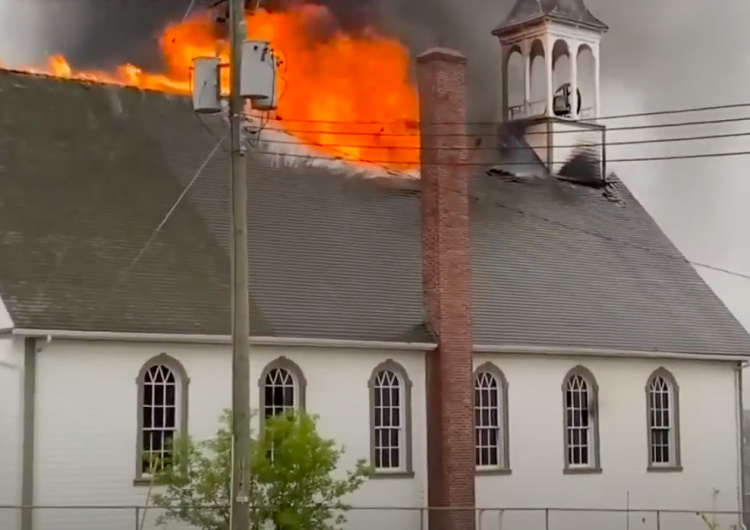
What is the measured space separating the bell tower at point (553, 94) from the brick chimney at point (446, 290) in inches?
315

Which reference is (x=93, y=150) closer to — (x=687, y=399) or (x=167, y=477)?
(x=167, y=477)

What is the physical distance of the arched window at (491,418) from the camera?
3105 cm

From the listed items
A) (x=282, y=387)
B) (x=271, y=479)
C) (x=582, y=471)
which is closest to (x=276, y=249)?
(x=282, y=387)

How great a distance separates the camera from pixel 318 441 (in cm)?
2292

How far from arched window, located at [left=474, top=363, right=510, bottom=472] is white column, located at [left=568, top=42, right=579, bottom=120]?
424 inches

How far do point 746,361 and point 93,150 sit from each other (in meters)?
17.2

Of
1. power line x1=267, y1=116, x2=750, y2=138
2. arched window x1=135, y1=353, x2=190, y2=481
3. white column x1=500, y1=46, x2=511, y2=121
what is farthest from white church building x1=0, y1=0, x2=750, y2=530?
white column x1=500, y1=46, x2=511, y2=121

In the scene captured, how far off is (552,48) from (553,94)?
4.19 feet

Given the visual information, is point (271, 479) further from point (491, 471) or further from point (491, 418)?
point (491, 418)

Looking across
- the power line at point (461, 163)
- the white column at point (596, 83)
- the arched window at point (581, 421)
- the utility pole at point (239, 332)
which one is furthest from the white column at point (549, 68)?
the utility pole at point (239, 332)

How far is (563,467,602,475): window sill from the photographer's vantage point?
3228 cm

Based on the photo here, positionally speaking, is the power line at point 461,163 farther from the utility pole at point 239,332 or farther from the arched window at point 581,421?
the utility pole at point 239,332

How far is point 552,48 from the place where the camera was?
3903 cm

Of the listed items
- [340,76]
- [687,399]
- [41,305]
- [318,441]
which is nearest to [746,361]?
[687,399]
